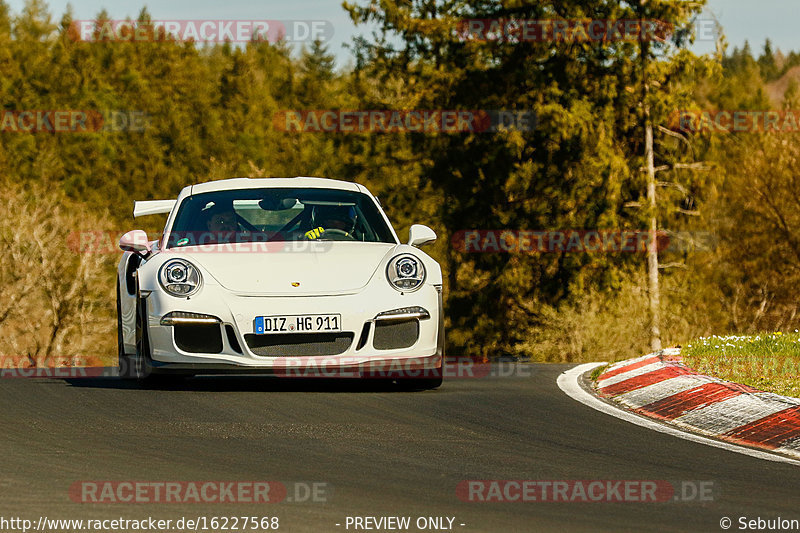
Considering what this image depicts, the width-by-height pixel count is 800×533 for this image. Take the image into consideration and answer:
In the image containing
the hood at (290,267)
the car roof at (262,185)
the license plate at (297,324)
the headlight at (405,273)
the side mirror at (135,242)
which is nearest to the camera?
the license plate at (297,324)

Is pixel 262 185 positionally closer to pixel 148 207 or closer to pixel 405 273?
pixel 148 207

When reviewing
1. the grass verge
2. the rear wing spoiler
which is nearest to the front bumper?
the rear wing spoiler

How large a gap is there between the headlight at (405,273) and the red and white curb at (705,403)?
1.65 metres

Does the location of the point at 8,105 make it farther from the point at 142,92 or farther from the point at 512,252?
the point at 512,252

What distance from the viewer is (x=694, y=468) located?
222 inches

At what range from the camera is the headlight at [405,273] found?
27.3 feet

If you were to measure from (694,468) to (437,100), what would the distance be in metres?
33.1

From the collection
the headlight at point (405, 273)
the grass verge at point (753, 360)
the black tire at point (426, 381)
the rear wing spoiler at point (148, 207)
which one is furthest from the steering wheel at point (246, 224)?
the grass verge at point (753, 360)

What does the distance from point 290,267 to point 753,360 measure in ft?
12.4

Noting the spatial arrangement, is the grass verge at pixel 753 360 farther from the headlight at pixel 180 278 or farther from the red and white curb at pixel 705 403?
the headlight at pixel 180 278

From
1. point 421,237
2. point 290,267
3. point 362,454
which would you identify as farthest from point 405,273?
point 362,454

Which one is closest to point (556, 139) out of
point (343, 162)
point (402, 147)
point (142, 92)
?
point (402, 147)

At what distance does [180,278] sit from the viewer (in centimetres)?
818

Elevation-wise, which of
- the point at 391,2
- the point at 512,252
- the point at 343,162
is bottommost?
the point at 512,252
